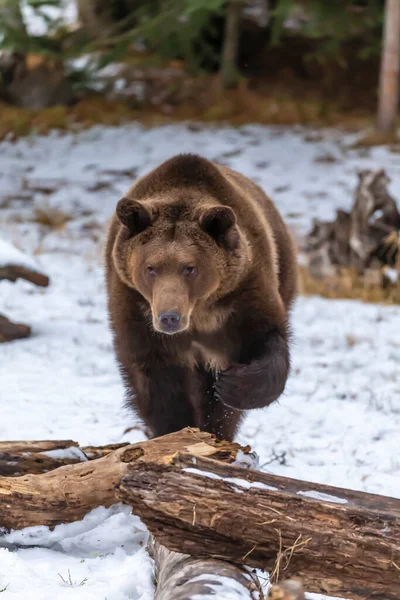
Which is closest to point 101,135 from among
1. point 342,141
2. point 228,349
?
point 342,141

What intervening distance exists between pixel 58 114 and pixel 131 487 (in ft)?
43.3

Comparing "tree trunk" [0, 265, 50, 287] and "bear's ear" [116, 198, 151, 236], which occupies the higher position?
"bear's ear" [116, 198, 151, 236]

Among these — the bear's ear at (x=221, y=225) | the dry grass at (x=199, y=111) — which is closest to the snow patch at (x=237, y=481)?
the bear's ear at (x=221, y=225)

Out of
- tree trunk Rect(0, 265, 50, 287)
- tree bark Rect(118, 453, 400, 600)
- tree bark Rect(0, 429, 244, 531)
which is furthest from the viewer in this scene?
tree trunk Rect(0, 265, 50, 287)

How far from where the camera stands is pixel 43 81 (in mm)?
15023

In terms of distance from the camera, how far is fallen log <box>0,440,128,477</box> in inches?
145

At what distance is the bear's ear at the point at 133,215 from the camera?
3678 millimetres

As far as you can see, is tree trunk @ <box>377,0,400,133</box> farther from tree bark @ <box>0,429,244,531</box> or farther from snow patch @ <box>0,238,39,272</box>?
tree bark @ <box>0,429,244,531</box>

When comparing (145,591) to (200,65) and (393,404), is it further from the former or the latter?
(200,65)

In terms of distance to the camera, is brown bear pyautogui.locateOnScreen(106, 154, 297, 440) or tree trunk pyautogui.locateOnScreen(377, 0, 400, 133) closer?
brown bear pyautogui.locateOnScreen(106, 154, 297, 440)

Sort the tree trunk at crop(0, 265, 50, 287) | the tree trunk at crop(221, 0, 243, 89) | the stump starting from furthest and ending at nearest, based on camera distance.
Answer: the tree trunk at crop(221, 0, 243, 89)
the stump
the tree trunk at crop(0, 265, 50, 287)

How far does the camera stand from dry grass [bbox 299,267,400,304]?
901 centimetres

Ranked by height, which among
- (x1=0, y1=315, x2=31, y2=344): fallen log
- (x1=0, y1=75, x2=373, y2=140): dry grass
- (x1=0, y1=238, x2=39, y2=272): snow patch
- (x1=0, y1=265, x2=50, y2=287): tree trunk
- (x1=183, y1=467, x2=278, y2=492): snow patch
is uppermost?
(x1=0, y1=75, x2=373, y2=140): dry grass

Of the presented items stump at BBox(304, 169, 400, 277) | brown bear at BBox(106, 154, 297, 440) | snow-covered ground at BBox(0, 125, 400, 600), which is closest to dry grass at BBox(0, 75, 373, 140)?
snow-covered ground at BBox(0, 125, 400, 600)
